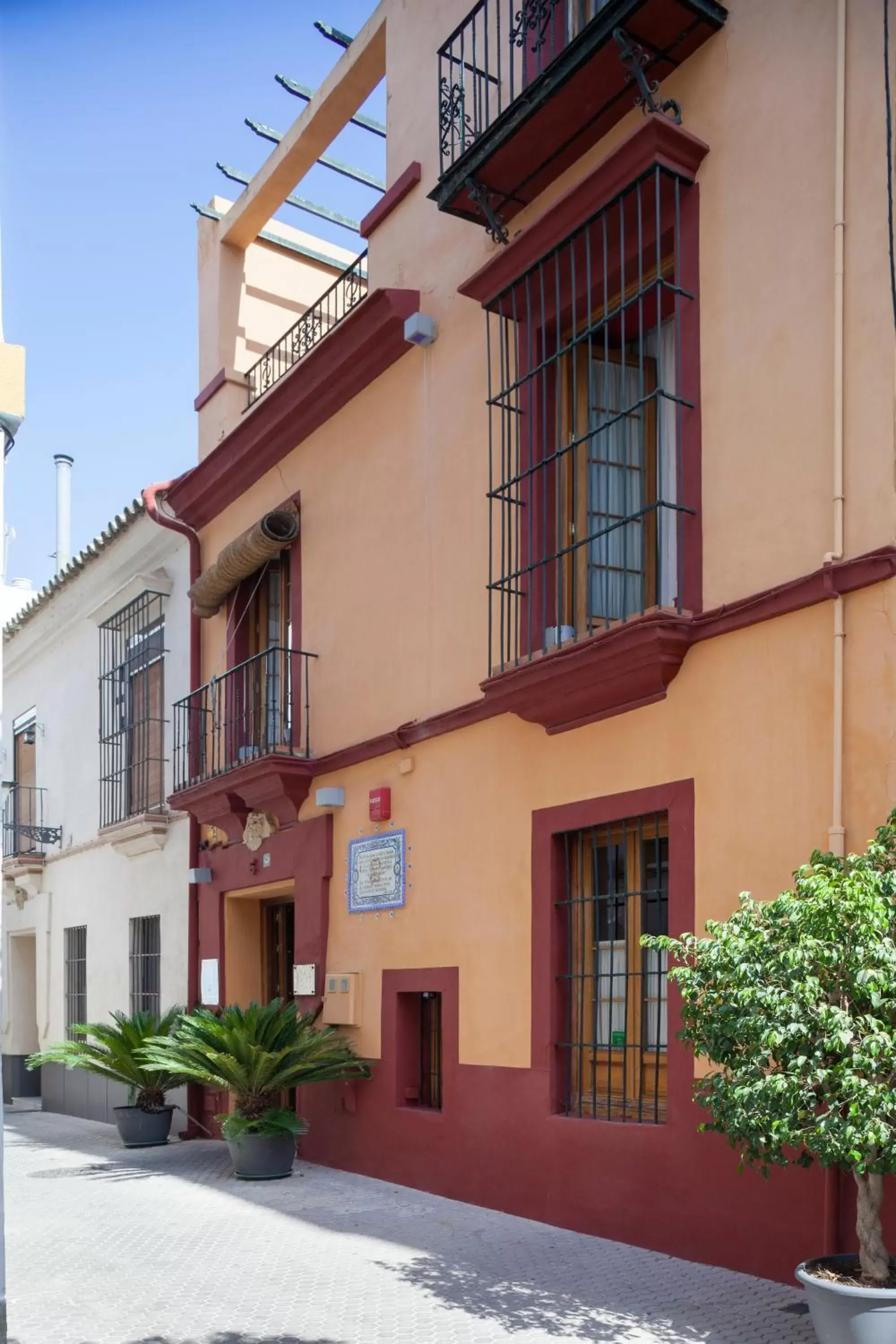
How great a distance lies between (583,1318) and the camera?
18.2 feet

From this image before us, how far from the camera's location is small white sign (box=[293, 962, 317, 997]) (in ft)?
33.4

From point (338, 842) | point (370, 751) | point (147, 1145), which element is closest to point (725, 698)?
point (370, 751)

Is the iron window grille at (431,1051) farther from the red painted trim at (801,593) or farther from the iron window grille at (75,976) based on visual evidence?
the iron window grille at (75,976)

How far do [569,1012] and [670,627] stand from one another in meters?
2.41

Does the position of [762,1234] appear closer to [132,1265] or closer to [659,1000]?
[659,1000]

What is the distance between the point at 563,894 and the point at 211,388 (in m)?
7.61

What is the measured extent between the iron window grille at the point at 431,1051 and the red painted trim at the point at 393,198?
5834 millimetres

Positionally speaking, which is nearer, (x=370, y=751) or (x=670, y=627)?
(x=670, y=627)

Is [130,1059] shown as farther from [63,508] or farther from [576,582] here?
[63,508]

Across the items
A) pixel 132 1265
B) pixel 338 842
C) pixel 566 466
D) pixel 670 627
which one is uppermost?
pixel 566 466

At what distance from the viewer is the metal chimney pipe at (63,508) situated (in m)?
21.8

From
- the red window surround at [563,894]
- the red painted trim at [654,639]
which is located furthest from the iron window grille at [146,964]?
the red window surround at [563,894]

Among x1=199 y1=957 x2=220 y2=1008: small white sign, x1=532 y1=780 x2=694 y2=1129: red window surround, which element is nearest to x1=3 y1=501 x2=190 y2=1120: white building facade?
x1=199 y1=957 x2=220 y2=1008: small white sign

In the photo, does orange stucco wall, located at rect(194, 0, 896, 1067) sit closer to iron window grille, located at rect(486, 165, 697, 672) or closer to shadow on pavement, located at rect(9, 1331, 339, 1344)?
iron window grille, located at rect(486, 165, 697, 672)
